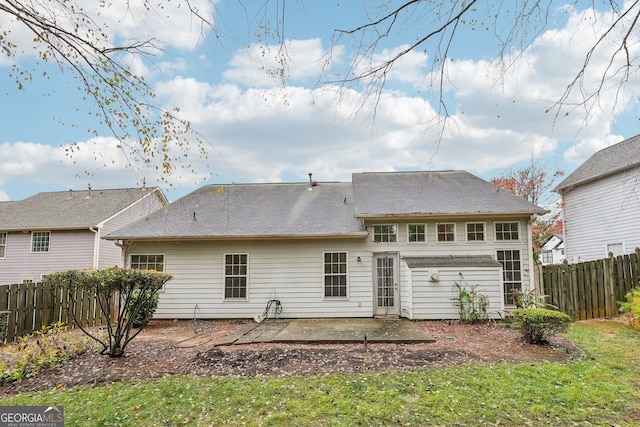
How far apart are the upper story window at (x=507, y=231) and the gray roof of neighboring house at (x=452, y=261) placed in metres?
0.76

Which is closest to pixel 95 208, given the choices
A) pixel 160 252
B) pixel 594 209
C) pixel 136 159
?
pixel 160 252

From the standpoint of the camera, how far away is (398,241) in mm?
10852

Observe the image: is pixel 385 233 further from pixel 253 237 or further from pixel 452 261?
pixel 253 237

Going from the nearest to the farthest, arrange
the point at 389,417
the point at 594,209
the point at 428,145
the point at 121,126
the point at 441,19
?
the point at 441,19
the point at 428,145
the point at 389,417
the point at 121,126
the point at 594,209

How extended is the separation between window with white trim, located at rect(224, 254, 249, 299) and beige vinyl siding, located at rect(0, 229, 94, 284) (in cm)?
950

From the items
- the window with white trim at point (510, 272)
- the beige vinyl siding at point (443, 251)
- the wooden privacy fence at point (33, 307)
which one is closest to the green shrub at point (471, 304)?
the beige vinyl siding at point (443, 251)

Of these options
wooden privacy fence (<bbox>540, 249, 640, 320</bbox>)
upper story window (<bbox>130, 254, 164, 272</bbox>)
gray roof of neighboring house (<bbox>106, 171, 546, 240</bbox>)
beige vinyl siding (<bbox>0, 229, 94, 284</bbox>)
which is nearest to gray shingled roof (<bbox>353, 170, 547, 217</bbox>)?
gray roof of neighboring house (<bbox>106, 171, 546, 240</bbox>)

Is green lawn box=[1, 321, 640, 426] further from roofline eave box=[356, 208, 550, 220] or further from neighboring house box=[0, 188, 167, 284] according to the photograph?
neighboring house box=[0, 188, 167, 284]

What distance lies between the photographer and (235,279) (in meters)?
11.1

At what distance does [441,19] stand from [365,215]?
7.69m

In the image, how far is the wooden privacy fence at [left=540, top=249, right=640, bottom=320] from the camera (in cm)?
945

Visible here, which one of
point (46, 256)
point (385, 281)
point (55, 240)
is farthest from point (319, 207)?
point (46, 256)

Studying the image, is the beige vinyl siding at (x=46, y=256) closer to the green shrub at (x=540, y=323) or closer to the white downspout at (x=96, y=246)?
the white downspout at (x=96, y=246)

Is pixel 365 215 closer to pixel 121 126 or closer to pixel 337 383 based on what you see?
pixel 337 383
